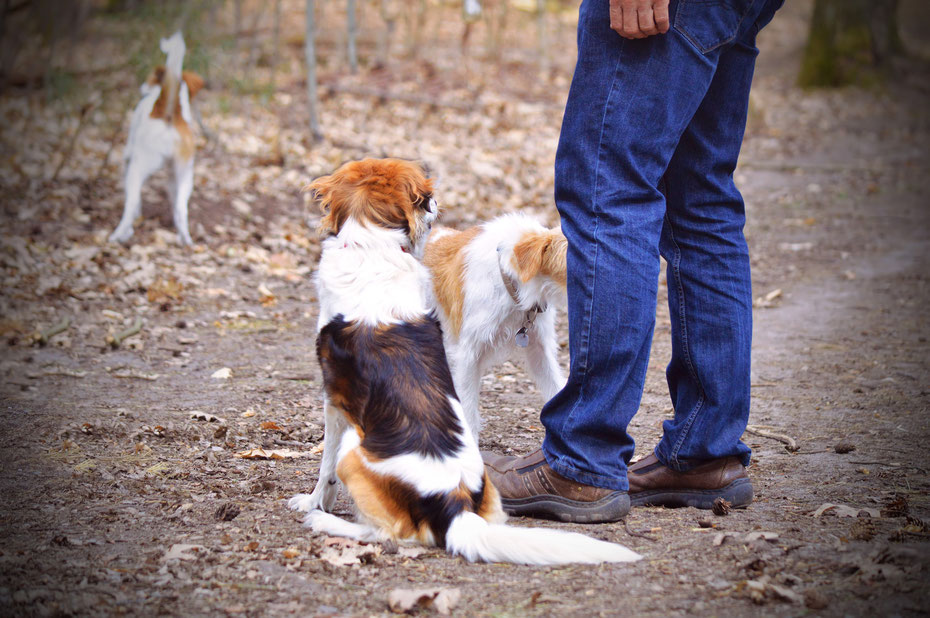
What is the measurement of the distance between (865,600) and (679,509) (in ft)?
2.84

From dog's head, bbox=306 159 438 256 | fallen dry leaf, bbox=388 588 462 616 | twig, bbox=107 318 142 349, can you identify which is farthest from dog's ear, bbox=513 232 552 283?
twig, bbox=107 318 142 349

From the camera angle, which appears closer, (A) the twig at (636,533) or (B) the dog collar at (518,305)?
(A) the twig at (636,533)

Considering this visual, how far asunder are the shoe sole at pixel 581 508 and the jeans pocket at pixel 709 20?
144 centimetres

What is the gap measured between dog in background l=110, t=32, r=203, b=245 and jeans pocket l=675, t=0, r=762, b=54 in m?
5.12

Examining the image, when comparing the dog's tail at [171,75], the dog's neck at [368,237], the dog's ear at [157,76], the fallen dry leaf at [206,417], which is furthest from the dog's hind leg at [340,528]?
the dog's ear at [157,76]

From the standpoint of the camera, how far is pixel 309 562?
237 centimetres

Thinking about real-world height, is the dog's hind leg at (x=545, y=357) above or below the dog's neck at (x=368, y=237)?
below

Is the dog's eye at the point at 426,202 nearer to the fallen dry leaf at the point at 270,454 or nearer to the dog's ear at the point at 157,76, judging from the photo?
the fallen dry leaf at the point at 270,454

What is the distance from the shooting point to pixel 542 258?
347 centimetres

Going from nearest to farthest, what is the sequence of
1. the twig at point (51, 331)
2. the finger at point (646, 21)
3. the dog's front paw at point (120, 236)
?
the finger at point (646, 21), the twig at point (51, 331), the dog's front paw at point (120, 236)

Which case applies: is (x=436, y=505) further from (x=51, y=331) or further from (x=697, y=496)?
(x=51, y=331)

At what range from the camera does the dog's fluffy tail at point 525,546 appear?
2.24 metres

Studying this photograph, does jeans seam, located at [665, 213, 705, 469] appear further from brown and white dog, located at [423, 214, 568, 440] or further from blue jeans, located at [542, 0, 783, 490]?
brown and white dog, located at [423, 214, 568, 440]

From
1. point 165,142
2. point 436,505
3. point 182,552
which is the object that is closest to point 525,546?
point 436,505
